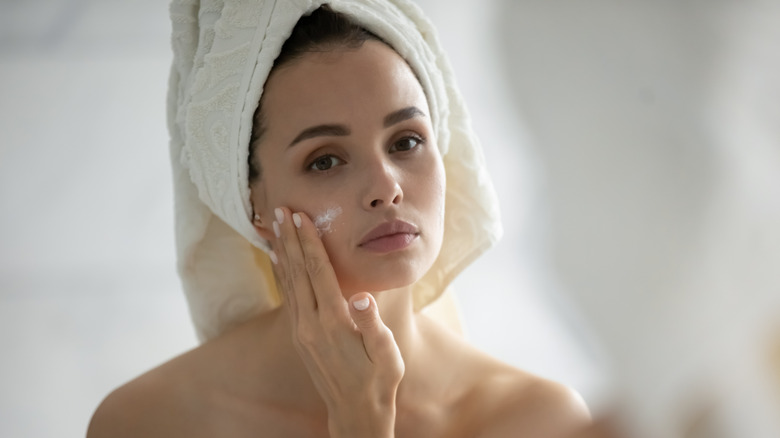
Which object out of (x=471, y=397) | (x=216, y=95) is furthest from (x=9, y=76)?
(x=471, y=397)

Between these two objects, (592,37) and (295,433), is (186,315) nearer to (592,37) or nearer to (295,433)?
(295,433)

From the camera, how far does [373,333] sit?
1.28m

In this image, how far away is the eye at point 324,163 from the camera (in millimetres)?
1361

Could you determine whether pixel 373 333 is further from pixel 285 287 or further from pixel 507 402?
pixel 507 402

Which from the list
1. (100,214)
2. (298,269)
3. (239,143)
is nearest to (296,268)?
(298,269)

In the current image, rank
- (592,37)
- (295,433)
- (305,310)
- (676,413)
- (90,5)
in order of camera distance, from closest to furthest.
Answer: (676,413), (592,37), (305,310), (295,433), (90,5)

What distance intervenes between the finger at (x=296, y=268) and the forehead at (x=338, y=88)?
167mm

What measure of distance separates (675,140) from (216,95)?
112 cm

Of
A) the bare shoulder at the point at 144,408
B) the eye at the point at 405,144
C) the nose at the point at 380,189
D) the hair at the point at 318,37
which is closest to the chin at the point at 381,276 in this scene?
the nose at the point at 380,189

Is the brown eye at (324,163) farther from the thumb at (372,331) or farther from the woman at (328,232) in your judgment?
the thumb at (372,331)

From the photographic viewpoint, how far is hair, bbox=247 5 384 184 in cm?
138

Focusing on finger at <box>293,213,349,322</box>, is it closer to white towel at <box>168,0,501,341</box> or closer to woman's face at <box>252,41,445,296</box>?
woman's face at <box>252,41,445,296</box>

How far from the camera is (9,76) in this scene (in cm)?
307

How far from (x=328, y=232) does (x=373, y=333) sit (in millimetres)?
193
